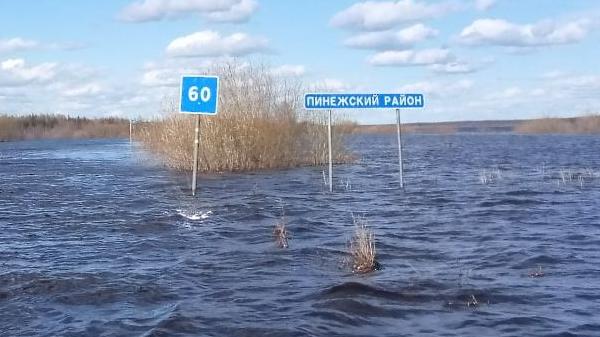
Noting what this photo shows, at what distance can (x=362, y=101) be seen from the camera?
1941cm

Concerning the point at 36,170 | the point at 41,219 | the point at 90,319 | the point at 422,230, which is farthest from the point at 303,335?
the point at 36,170

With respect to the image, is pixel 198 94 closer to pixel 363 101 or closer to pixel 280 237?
pixel 363 101

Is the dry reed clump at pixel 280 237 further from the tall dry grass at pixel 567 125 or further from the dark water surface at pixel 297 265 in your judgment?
the tall dry grass at pixel 567 125

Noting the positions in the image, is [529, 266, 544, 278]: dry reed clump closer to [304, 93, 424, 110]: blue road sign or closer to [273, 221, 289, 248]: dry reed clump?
[273, 221, 289, 248]: dry reed clump

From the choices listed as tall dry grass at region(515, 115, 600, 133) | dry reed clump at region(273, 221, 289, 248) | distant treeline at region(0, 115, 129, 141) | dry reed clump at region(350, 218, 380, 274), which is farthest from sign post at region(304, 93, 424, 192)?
distant treeline at region(0, 115, 129, 141)

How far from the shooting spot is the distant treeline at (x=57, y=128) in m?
106

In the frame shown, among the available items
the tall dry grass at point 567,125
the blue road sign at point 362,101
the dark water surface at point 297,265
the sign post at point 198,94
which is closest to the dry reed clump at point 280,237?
the dark water surface at point 297,265

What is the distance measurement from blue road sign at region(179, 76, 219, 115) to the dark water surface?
2228 millimetres

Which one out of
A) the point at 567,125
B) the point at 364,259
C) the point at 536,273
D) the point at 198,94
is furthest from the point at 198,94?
the point at 567,125

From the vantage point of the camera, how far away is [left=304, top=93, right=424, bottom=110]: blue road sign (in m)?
19.4

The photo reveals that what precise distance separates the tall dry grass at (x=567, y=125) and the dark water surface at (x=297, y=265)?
79.6 metres

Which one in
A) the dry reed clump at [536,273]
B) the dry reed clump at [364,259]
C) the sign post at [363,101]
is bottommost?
the dry reed clump at [536,273]

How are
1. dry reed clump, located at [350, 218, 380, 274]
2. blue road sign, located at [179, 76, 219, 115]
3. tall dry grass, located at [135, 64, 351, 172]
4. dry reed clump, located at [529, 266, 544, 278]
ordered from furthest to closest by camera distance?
tall dry grass, located at [135, 64, 351, 172] → blue road sign, located at [179, 76, 219, 115] → dry reed clump, located at [350, 218, 380, 274] → dry reed clump, located at [529, 266, 544, 278]

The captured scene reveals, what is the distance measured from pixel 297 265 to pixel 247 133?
18025 millimetres
